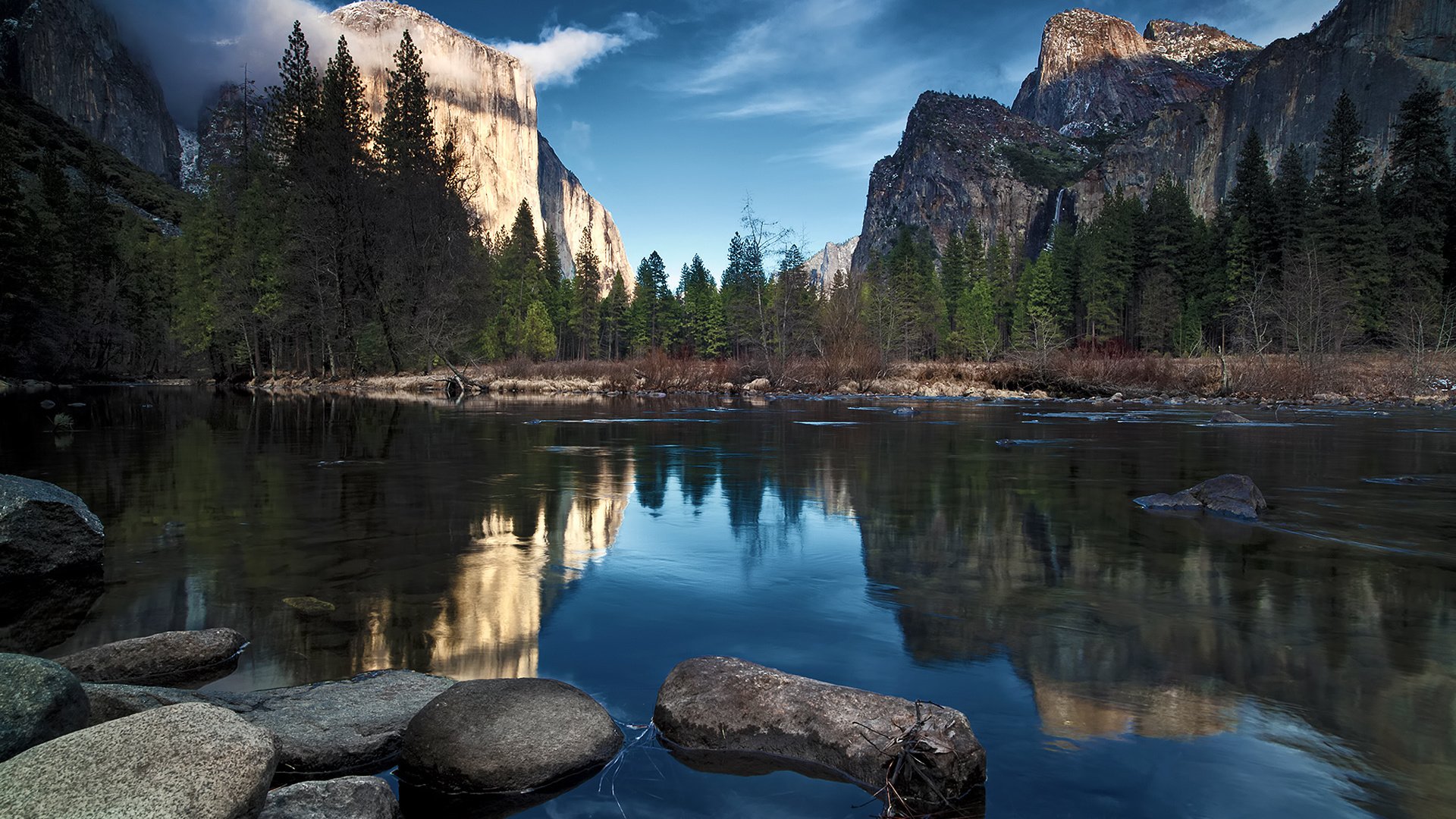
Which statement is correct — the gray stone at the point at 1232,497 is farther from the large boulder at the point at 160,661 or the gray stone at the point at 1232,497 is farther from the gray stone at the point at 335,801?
the large boulder at the point at 160,661

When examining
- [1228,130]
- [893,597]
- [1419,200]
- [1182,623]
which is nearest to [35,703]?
[893,597]

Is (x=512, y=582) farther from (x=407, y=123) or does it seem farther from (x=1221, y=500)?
(x=407, y=123)

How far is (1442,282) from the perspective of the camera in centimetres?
5866

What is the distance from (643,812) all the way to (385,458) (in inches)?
495

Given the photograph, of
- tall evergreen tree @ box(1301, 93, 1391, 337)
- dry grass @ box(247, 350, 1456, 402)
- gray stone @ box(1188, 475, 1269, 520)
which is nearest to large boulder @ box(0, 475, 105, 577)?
gray stone @ box(1188, 475, 1269, 520)

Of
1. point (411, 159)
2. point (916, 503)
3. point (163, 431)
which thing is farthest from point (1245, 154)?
point (163, 431)

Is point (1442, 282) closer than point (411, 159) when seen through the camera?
No

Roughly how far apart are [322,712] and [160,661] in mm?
1481

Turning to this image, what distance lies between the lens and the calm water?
3.53 meters

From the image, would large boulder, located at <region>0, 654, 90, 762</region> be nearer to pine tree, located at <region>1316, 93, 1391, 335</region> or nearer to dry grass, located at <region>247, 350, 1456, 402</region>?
dry grass, located at <region>247, 350, 1456, 402</region>

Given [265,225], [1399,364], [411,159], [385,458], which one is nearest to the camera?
[385,458]

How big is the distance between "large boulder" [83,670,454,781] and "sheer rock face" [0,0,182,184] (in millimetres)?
173555

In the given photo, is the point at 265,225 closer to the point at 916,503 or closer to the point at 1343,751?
the point at 916,503

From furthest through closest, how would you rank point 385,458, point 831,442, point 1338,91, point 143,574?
point 1338,91
point 831,442
point 385,458
point 143,574
